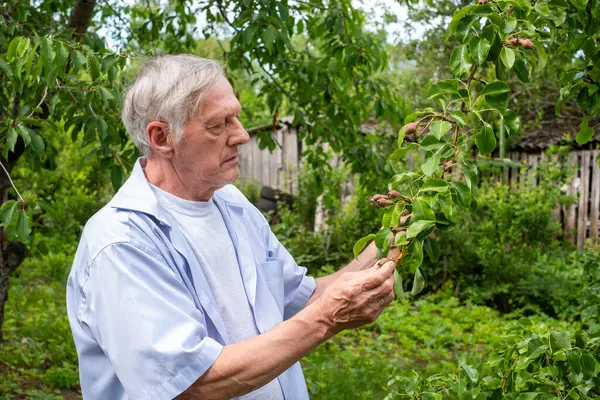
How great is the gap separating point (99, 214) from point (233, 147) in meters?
0.39

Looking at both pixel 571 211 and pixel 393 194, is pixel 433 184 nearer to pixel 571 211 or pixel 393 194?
pixel 393 194

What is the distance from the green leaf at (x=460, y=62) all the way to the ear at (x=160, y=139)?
2.49 ft

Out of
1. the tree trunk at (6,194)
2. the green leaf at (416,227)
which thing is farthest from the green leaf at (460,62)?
the tree trunk at (6,194)

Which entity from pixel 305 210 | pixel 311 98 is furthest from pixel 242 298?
pixel 305 210

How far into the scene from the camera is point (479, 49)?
5.68ft

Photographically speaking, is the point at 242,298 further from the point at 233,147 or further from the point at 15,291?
the point at 15,291

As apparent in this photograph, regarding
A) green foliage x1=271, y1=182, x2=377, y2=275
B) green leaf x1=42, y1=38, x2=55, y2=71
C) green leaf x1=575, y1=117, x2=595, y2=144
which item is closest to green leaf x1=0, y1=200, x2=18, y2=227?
green leaf x1=42, y1=38, x2=55, y2=71

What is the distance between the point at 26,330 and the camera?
570 cm

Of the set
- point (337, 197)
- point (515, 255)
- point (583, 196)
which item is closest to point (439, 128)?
point (337, 197)

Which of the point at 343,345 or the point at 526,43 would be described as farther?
the point at 343,345

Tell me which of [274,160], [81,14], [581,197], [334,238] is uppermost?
[81,14]

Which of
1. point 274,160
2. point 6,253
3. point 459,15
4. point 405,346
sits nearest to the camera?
point 459,15

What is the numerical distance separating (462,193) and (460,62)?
321 mm

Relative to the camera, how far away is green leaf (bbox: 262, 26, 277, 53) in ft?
11.8
